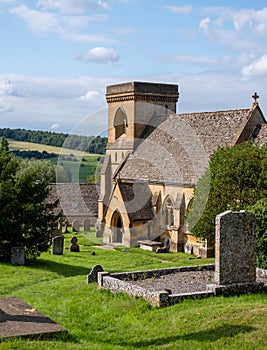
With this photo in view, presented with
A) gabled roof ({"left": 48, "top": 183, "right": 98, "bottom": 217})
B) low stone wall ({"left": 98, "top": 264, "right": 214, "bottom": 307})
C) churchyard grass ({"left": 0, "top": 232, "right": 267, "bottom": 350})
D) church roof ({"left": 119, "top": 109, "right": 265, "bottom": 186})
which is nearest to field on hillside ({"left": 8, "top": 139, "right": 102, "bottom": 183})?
gabled roof ({"left": 48, "top": 183, "right": 98, "bottom": 217})

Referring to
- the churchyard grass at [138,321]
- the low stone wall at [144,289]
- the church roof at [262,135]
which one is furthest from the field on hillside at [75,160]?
the churchyard grass at [138,321]

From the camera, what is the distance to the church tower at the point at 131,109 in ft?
156

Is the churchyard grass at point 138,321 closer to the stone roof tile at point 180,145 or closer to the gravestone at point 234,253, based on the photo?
the gravestone at point 234,253

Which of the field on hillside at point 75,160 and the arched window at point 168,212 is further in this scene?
the field on hillside at point 75,160

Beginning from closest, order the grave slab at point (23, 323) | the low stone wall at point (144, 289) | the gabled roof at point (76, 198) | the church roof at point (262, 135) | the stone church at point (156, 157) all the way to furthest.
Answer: the grave slab at point (23, 323) → the low stone wall at point (144, 289) → the church roof at point (262, 135) → the stone church at point (156, 157) → the gabled roof at point (76, 198)

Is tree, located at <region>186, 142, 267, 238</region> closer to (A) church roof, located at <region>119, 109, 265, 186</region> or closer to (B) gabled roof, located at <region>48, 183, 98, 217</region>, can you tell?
(A) church roof, located at <region>119, 109, 265, 186</region>

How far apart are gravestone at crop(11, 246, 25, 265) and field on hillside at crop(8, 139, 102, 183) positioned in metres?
57.2

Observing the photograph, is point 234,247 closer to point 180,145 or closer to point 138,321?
point 138,321

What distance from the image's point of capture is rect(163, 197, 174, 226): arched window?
4084 centimetres

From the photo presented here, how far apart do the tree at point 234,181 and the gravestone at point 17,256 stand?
387 inches

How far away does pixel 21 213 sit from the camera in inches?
1218

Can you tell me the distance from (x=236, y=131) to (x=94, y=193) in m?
24.9

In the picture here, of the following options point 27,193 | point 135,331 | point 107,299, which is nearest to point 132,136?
point 27,193

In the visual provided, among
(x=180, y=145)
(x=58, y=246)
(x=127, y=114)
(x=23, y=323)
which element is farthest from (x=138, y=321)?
(x=127, y=114)
